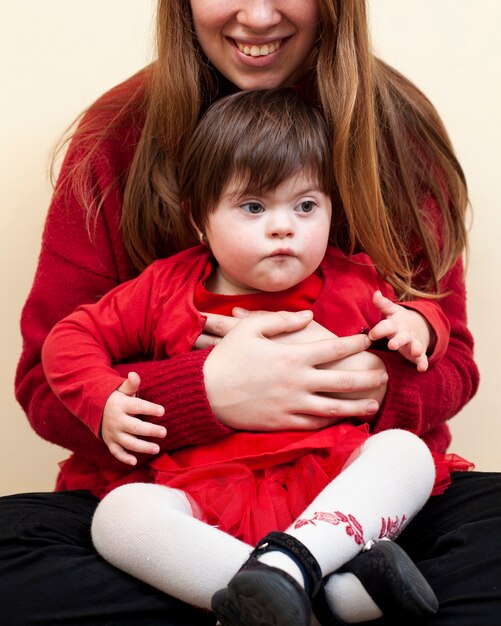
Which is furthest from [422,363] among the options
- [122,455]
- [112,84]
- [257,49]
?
[112,84]

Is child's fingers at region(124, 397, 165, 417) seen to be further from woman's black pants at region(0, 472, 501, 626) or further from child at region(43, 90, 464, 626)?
woman's black pants at region(0, 472, 501, 626)

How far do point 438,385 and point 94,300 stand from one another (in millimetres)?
543

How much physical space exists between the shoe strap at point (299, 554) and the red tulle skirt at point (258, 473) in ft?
0.45

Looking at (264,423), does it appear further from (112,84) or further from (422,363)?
(112,84)

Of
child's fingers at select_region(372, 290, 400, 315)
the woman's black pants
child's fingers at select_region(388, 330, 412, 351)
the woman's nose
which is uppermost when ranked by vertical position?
the woman's nose

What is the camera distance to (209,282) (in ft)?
4.84

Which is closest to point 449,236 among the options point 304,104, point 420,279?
point 420,279

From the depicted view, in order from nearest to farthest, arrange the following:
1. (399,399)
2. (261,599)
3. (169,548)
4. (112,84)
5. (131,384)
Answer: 1. (261,599)
2. (169,548)
3. (131,384)
4. (399,399)
5. (112,84)

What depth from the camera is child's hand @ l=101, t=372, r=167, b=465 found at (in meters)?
1.30

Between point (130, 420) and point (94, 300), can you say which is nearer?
point (130, 420)

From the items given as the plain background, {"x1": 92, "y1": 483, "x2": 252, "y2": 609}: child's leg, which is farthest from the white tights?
the plain background

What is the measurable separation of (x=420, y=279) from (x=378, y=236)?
167mm

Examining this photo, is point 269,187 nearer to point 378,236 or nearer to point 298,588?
point 378,236

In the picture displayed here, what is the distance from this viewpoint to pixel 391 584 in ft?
3.55
